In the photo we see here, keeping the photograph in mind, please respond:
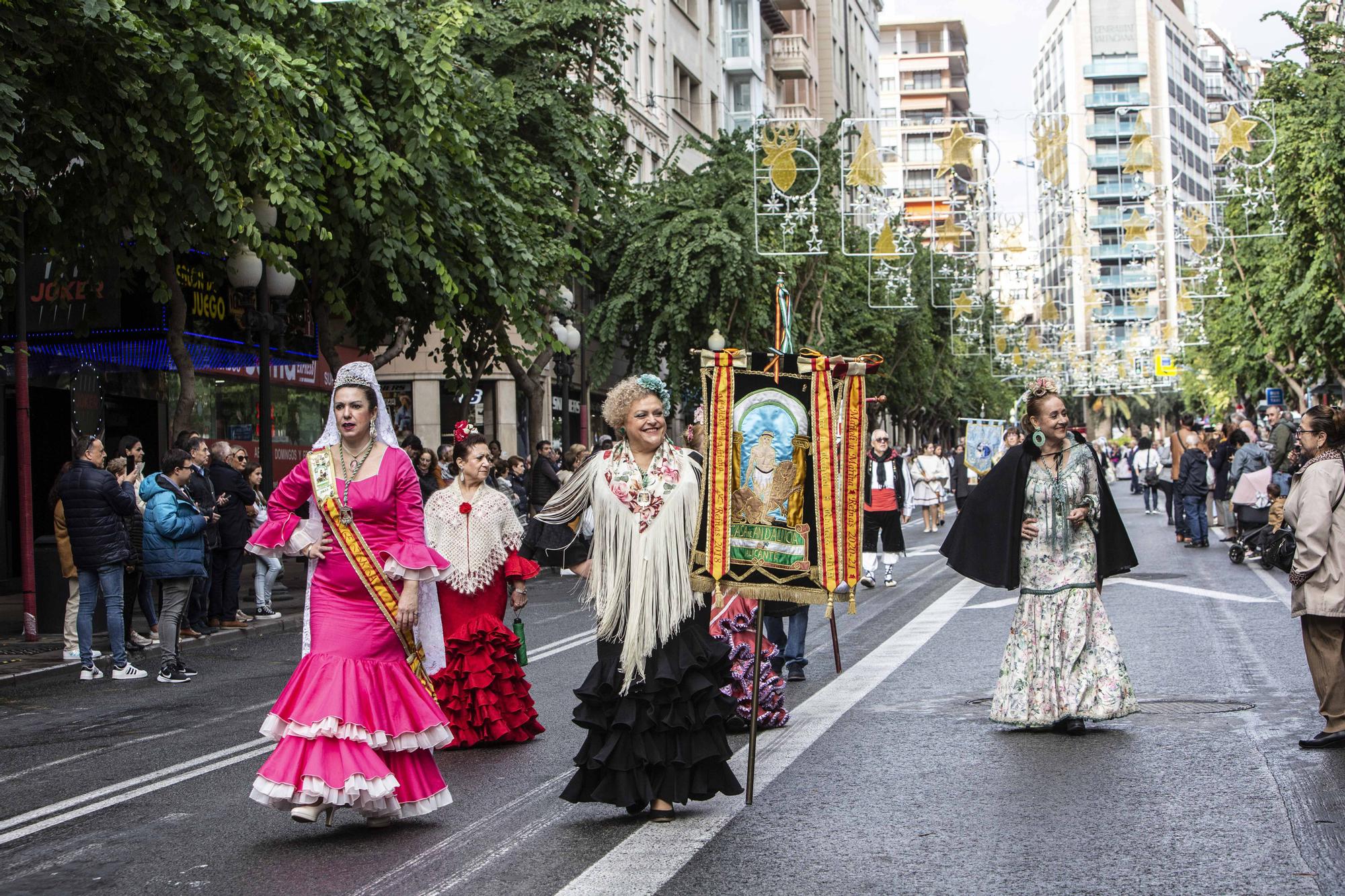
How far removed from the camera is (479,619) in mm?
9820

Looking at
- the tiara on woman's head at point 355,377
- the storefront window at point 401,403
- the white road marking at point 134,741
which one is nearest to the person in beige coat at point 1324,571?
the tiara on woman's head at point 355,377

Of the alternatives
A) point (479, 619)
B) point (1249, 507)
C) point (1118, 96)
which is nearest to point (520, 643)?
point (479, 619)

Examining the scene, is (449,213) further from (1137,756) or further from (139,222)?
(1137,756)

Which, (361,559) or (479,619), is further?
(479,619)

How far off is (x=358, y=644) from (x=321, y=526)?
550mm

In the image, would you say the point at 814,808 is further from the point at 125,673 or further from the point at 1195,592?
the point at 1195,592

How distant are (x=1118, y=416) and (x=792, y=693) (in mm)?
142202

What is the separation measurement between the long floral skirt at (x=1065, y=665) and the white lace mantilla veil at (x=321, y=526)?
3.30 m

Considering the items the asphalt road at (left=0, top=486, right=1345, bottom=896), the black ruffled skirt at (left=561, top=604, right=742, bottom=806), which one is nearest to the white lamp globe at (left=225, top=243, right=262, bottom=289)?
the asphalt road at (left=0, top=486, right=1345, bottom=896)

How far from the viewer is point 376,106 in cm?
1914

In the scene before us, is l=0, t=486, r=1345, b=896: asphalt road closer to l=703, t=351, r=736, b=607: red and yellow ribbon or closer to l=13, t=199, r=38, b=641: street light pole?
l=703, t=351, r=736, b=607: red and yellow ribbon

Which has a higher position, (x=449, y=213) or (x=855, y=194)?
(x=855, y=194)

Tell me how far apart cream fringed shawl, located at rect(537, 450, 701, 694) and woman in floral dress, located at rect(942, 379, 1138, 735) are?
241 centimetres

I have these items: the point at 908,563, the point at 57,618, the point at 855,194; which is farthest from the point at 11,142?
the point at 855,194
